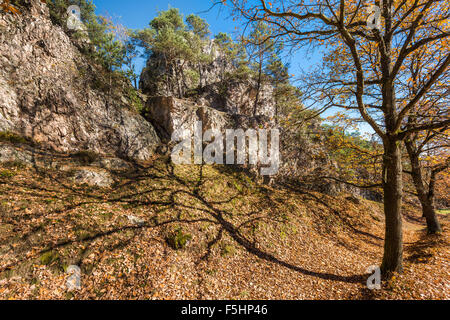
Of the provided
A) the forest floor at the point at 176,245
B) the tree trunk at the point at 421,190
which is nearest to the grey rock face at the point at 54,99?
the forest floor at the point at 176,245

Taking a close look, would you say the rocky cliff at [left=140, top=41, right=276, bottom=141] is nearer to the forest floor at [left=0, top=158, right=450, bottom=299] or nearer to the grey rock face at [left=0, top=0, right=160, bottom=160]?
the grey rock face at [left=0, top=0, right=160, bottom=160]

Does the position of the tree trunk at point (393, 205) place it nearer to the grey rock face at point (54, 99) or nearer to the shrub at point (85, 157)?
the grey rock face at point (54, 99)

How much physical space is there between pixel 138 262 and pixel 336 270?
6198 mm

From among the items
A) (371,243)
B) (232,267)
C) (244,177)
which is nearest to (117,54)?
(244,177)

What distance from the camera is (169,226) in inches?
237

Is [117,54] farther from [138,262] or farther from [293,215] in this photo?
[293,215]

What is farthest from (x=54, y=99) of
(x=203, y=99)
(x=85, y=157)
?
(x=203, y=99)

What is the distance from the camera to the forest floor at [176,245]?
391 cm

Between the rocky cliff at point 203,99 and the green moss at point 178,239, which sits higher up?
the rocky cliff at point 203,99

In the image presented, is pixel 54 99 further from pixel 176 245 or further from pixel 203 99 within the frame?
pixel 203 99

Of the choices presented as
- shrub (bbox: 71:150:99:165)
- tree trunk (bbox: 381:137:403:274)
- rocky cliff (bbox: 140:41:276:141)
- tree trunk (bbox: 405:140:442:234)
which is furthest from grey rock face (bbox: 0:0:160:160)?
tree trunk (bbox: 405:140:442:234)

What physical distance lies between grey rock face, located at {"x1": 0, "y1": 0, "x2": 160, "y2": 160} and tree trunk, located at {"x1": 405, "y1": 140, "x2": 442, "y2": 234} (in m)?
13.3

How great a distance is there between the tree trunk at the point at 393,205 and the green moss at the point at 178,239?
5.83 metres

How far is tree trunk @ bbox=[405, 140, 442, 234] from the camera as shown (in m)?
6.89
